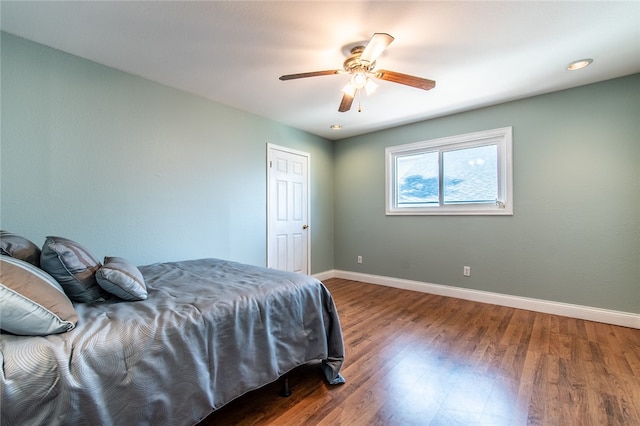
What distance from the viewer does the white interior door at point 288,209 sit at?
3893mm

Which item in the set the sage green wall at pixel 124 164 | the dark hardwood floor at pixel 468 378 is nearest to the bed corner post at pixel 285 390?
the dark hardwood floor at pixel 468 378

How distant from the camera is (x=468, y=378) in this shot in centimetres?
188

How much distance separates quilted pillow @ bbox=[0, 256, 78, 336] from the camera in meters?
0.95

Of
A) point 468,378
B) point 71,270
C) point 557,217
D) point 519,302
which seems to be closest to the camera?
point 71,270

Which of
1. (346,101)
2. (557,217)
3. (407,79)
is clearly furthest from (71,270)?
(557,217)

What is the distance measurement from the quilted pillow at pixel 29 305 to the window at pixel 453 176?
3.83m

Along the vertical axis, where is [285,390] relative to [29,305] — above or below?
below

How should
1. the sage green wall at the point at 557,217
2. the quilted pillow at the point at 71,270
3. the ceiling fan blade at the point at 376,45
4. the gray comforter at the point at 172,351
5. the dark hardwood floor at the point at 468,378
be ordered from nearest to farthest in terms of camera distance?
the gray comforter at the point at 172,351
the quilted pillow at the point at 71,270
the dark hardwood floor at the point at 468,378
the ceiling fan blade at the point at 376,45
the sage green wall at the point at 557,217

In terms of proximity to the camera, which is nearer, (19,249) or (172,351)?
(172,351)

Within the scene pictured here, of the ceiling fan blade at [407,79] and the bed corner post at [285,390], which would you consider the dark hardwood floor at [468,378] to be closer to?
the bed corner post at [285,390]

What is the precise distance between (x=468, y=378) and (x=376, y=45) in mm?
2299

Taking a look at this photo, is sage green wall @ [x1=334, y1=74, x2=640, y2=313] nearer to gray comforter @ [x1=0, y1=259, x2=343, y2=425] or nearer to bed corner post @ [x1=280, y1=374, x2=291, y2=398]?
gray comforter @ [x1=0, y1=259, x2=343, y2=425]

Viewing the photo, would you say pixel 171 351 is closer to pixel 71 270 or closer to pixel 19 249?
pixel 71 270

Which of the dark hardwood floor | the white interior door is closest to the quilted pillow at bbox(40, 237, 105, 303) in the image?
the dark hardwood floor
